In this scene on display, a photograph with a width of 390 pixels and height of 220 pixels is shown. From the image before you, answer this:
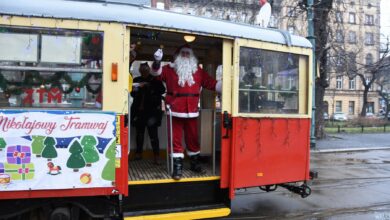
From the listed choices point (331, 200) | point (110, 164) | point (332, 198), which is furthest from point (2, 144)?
point (332, 198)

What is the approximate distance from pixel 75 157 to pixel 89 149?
16cm

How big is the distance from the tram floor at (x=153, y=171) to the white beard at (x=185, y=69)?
1.18 metres

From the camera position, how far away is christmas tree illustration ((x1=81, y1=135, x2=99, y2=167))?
4.36m

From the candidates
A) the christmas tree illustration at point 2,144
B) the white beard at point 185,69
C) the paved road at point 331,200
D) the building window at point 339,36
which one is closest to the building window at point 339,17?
the building window at point 339,36

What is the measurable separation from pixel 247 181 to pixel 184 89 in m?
1.44

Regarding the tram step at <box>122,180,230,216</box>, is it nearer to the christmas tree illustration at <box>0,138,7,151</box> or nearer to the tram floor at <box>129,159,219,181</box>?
the tram floor at <box>129,159,219,181</box>

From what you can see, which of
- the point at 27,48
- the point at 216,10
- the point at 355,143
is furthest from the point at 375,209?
the point at 216,10

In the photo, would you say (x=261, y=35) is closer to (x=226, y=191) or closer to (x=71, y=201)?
(x=226, y=191)

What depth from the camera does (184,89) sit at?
5578 mm

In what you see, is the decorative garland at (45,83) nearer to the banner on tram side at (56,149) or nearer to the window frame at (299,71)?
the banner on tram side at (56,149)

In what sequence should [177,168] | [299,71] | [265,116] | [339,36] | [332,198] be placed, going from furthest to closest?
[339,36]
[332,198]
[299,71]
[265,116]
[177,168]

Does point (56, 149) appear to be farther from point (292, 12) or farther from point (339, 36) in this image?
point (339, 36)

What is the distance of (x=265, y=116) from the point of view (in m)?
5.55

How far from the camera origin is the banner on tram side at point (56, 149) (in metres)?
4.15
